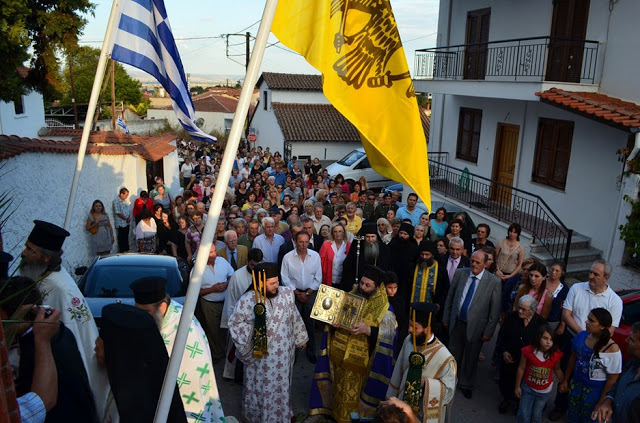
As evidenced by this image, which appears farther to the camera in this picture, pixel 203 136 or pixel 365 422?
pixel 203 136

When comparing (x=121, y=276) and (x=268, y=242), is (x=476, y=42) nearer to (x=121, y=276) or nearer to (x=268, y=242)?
(x=268, y=242)

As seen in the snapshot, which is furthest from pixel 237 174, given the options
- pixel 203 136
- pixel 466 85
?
pixel 203 136

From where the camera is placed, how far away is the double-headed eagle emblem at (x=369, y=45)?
3219mm

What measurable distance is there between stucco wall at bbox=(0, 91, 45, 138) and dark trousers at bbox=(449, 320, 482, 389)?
62.5ft

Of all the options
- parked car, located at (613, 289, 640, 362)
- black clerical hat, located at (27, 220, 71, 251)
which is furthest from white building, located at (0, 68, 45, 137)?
parked car, located at (613, 289, 640, 362)

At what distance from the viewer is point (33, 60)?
8031 mm

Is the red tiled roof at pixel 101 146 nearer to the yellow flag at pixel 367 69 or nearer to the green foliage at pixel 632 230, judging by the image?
the yellow flag at pixel 367 69

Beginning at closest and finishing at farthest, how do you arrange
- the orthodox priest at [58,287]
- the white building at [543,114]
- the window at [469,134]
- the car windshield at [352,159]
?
the orthodox priest at [58,287] < the white building at [543,114] < the window at [469,134] < the car windshield at [352,159]

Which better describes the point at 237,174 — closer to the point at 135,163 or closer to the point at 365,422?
the point at 135,163

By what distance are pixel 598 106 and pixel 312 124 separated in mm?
21942

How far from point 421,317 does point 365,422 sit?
124cm

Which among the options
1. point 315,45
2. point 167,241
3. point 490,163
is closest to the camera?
point 315,45

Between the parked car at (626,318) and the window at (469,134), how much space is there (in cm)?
944

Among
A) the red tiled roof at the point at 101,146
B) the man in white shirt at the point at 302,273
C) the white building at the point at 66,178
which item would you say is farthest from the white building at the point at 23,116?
the man in white shirt at the point at 302,273
